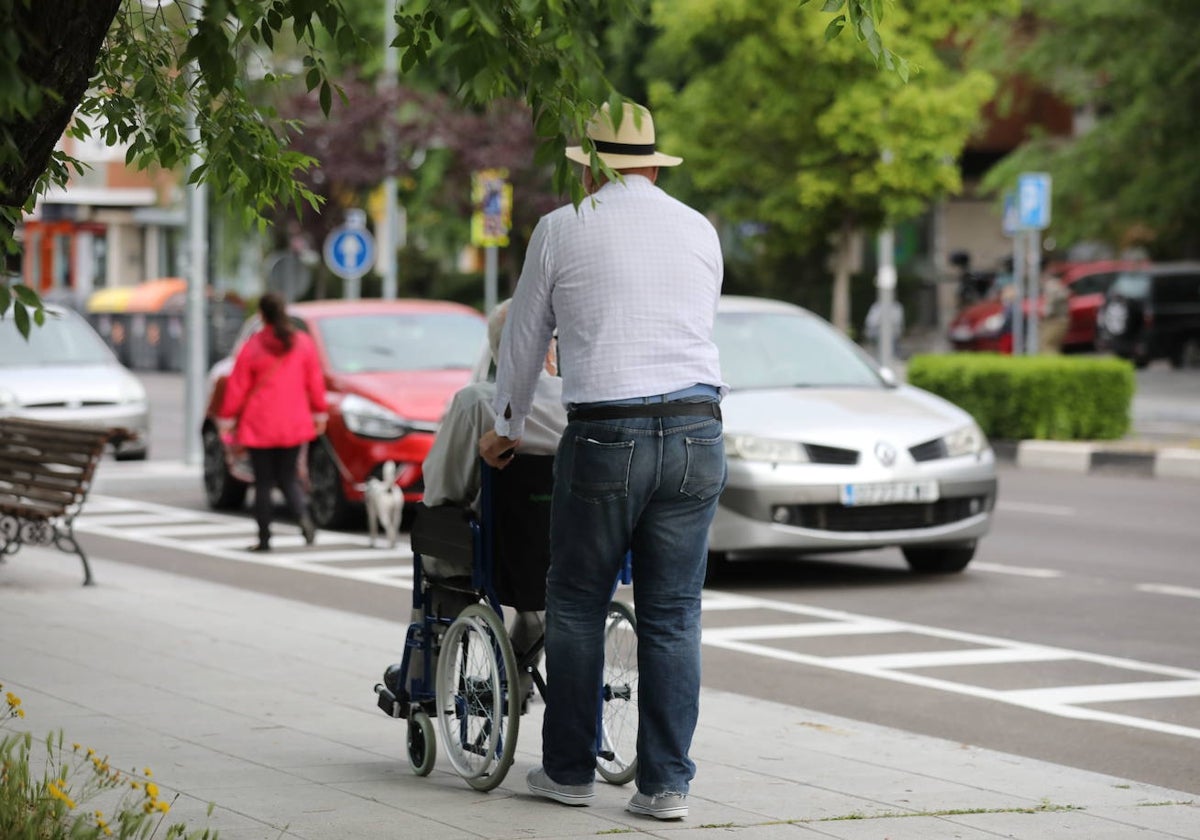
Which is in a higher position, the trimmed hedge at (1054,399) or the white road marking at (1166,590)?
the trimmed hedge at (1054,399)

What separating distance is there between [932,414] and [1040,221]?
12791mm

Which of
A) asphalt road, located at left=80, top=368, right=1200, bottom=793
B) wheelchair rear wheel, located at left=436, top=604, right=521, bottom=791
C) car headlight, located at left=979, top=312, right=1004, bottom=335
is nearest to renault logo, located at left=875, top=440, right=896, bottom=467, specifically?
asphalt road, located at left=80, top=368, right=1200, bottom=793

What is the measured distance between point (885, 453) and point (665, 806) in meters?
6.42

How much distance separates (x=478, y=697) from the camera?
6.13 m

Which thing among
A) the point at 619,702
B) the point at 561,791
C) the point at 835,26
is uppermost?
the point at 835,26

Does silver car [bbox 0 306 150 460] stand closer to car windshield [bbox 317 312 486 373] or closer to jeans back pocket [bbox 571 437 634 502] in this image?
car windshield [bbox 317 312 486 373]

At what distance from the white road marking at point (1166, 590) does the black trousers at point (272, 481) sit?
209 inches

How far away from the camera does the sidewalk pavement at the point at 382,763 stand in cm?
558

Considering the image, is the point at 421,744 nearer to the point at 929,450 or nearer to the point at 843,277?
the point at 929,450

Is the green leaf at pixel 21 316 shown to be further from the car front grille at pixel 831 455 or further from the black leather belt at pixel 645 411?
the car front grille at pixel 831 455

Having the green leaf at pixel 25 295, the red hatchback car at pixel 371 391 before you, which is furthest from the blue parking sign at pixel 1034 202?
the green leaf at pixel 25 295

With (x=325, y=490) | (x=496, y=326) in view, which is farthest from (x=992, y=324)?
(x=496, y=326)

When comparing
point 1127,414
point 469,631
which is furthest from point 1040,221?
point 469,631

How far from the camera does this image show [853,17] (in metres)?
4.95
